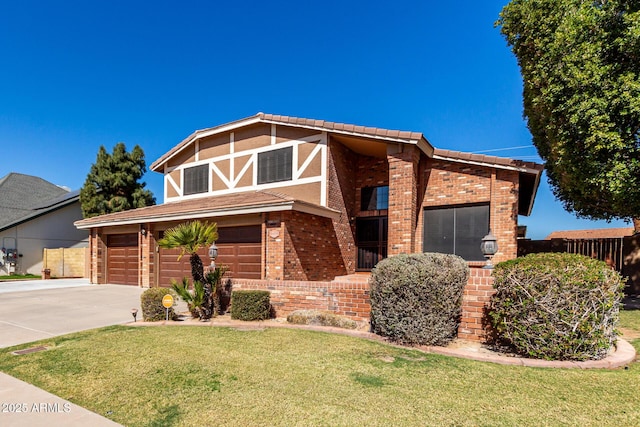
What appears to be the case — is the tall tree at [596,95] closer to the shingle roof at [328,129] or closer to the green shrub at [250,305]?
the shingle roof at [328,129]

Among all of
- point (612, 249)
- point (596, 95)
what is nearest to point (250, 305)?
point (596, 95)

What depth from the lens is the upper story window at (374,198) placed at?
13516 mm

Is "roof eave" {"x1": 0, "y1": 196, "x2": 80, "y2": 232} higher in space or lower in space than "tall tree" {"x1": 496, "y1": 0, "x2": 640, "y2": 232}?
lower

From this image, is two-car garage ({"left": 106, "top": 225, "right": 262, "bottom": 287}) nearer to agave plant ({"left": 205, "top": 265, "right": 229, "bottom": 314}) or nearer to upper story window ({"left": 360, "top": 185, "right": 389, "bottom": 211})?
agave plant ({"left": 205, "top": 265, "right": 229, "bottom": 314})

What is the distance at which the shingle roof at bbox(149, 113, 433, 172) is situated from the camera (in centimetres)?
1113

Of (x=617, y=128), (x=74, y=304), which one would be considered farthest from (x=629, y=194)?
(x=74, y=304)

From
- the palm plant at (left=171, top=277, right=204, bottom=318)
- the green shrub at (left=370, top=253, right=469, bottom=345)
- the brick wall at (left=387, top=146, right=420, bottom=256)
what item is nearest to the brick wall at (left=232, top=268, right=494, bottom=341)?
the green shrub at (left=370, top=253, right=469, bottom=345)

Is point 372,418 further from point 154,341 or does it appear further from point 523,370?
point 154,341

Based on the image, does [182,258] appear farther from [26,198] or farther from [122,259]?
[26,198]

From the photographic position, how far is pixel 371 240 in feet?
44.9

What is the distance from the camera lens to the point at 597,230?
104 ft

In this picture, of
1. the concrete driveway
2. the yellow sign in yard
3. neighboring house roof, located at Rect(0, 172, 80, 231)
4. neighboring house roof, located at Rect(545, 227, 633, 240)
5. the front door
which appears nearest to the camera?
the concrete driveway

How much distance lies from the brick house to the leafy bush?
2.42 meters

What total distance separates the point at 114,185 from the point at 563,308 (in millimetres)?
26410
